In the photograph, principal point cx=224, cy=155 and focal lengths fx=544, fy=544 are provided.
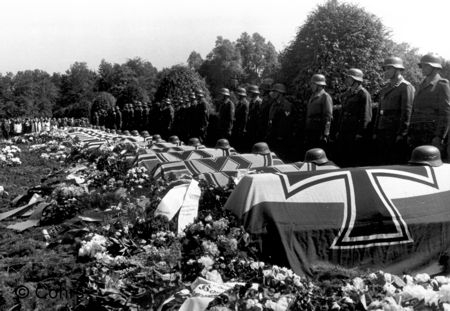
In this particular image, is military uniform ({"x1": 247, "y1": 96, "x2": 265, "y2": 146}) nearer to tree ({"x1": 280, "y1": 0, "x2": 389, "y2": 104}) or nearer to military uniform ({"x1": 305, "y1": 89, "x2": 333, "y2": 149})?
tree ({"x1": 280, "y1": 0, "x2": 389, "y2": 104})

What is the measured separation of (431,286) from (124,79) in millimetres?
53465

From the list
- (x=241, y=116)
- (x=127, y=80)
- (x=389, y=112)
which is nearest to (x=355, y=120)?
(x=389, y=112)

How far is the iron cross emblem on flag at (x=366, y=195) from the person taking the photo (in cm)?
434

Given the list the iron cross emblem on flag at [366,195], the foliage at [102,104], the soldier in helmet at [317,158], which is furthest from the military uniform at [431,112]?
the foliage at [102,104]

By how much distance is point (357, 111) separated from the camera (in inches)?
295

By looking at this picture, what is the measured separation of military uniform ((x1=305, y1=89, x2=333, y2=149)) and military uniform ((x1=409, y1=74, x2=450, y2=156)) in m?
1.69

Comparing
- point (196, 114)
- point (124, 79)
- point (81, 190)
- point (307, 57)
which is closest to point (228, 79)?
point (124, 79)

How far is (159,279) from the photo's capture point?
11.5 feet

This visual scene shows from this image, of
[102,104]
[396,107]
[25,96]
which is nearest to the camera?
[396,107]

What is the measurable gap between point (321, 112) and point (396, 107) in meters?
1.48

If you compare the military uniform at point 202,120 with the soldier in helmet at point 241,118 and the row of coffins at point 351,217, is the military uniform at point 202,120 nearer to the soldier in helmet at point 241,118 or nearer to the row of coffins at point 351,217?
the soldier in helmet at point 241,118

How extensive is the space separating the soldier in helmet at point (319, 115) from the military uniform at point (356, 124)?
0.33m

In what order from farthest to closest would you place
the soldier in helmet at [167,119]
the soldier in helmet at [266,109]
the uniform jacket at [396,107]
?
1. the soldier in helmet at [167,119]
2. the soldier in helmet at [266,109]
3. the uniform jacket at [396,107]

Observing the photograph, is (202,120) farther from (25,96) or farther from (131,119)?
(25,96)
